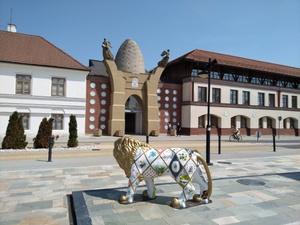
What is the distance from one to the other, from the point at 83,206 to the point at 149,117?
26150mm

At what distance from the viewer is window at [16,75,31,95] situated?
84.7 feet

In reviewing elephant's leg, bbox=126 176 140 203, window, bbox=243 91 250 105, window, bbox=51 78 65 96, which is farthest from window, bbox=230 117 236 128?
elephant's leg, bbox=126 176 140 203

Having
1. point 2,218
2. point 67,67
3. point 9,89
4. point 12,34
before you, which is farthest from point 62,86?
point 2,218

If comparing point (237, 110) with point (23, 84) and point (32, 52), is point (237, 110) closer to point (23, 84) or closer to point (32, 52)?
point (32, 52)

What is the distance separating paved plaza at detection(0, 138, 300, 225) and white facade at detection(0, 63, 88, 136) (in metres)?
18.1

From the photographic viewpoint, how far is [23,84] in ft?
85.4

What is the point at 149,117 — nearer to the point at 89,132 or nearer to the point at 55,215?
the point at 89,132

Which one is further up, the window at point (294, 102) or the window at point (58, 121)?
the window at point (294, 102)

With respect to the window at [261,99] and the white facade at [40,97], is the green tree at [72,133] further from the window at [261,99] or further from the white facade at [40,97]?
the window at [261,99]

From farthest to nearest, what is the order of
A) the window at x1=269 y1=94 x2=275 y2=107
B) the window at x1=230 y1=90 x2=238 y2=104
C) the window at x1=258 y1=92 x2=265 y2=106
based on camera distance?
the window at x1=269 y1=94 x2=275 y2=107, the window at x1=258 y1=92 x2=265 y2=106, the window at x1=230 y1=90 x2=238 y2=104

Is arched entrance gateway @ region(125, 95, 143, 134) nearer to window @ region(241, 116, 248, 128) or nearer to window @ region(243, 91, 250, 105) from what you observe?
window @ region(241, 116, 248, 128)

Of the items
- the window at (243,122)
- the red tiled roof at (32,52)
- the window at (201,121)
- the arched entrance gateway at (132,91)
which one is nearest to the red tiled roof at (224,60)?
the arched entrance gateway at (132,91)

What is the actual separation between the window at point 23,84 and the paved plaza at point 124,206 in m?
18.6

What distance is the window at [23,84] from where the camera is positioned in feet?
84.7
